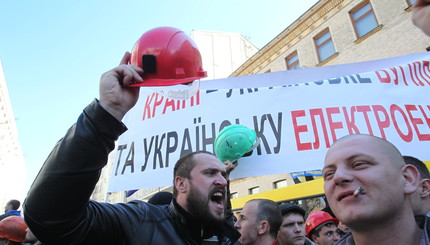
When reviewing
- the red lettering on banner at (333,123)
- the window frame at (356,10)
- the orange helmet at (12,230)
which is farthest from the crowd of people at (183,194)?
the window frame at (356,10)

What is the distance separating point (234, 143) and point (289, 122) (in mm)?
771

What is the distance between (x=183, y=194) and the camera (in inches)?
78.5

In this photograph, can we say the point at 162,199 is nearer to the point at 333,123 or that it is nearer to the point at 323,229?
the point at 333,123

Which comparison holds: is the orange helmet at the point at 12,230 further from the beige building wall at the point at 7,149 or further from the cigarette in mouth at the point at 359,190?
the beige building wall at the point at 7,149

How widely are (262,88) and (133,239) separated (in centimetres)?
238

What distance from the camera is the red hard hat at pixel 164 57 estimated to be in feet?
3.69

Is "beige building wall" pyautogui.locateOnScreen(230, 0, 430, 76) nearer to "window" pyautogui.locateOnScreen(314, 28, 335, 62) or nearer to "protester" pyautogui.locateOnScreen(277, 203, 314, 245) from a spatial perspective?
"window" pyautogui.locateOnScreen(314, 28, 335, 62)

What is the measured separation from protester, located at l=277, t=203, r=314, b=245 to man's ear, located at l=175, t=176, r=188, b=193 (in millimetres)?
1924

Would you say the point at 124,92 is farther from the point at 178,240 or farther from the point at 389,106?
the point at 389,106

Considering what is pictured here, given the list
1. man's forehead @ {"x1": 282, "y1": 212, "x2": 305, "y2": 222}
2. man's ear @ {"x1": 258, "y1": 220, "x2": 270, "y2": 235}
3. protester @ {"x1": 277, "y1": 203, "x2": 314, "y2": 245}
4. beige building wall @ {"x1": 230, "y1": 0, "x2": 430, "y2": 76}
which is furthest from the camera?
beige building wall @ {"x1": 230, "y1": 0, "x2": 430, "y2": 76}

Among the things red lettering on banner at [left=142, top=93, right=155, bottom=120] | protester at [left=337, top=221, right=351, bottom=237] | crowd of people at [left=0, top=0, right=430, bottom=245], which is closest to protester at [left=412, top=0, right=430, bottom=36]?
crowd of people at [left=0, top=0, right=430, bottom=245]

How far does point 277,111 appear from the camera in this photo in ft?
10.2

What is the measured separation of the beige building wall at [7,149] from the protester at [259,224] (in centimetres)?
2178

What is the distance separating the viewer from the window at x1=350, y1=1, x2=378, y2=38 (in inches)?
475
